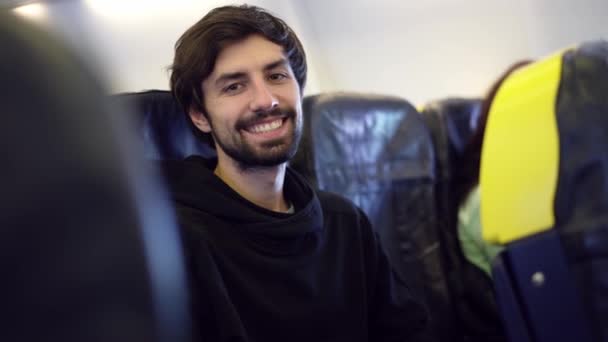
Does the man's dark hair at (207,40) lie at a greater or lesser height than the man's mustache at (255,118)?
greater

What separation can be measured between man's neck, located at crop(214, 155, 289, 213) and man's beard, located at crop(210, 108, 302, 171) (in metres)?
0.01

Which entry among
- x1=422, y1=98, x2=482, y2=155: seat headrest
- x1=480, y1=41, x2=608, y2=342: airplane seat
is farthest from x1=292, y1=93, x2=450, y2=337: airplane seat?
x1=480, y1=41, x2=608, y2=342: airplane seat

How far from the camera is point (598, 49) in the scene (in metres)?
0.92

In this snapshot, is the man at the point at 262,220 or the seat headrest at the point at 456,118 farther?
the seat headrest at the point at 456,118

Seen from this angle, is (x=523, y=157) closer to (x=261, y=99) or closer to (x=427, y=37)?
(x=261, y=99)

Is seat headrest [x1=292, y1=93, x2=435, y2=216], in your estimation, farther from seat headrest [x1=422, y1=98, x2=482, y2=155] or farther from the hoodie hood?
the hoodie hood

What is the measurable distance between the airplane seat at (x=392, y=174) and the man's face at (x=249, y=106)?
30 centimetres

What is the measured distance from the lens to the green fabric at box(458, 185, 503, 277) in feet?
4.27

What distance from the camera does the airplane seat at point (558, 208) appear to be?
872 mm

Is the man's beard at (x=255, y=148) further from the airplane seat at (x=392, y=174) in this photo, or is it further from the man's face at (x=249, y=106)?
the airplane seat at (x=392, y=174)

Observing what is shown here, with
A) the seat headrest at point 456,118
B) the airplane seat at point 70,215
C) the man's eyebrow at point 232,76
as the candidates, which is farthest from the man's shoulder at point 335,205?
the airplane seat at point 70,215

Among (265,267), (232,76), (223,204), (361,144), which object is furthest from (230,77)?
(361,144)

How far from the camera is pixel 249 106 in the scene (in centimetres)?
98


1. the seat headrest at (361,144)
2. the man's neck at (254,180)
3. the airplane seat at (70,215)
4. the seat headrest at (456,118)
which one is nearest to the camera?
the airplane seat at (70,215)
